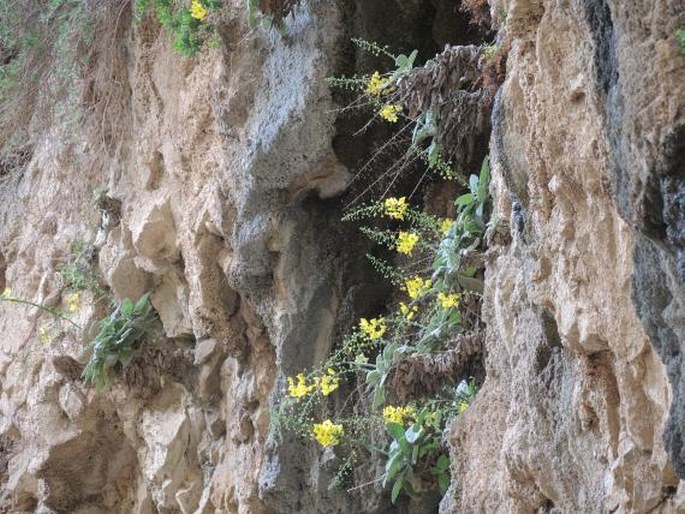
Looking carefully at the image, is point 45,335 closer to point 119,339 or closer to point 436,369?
point 119,339

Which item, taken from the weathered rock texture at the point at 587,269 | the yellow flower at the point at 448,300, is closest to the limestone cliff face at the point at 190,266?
the yellow flower at the point at 448,300

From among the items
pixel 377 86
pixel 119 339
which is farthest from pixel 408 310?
pixel 119 339

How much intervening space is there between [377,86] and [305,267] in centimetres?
87

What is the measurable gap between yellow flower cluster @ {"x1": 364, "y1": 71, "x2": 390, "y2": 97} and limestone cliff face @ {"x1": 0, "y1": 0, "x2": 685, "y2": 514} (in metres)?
0.27

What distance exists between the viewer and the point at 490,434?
2977 mm

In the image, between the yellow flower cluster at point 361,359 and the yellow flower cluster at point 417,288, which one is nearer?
the yellow flower cluster at point 417,288

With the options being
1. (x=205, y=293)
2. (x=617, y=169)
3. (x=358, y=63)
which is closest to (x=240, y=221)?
(x=205, y=293)

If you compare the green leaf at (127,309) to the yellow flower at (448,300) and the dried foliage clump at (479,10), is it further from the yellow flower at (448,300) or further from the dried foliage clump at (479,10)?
the dried foliage clump at (479,10)

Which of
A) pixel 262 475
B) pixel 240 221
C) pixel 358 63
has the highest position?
pixel 358 63

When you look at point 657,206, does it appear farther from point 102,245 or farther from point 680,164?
point 102,245

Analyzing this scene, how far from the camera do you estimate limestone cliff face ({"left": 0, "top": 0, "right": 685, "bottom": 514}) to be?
1.74 m

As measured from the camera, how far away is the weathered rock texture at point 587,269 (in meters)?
1.50

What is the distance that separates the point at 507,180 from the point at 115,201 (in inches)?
126

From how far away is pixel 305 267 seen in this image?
412 centimetres
